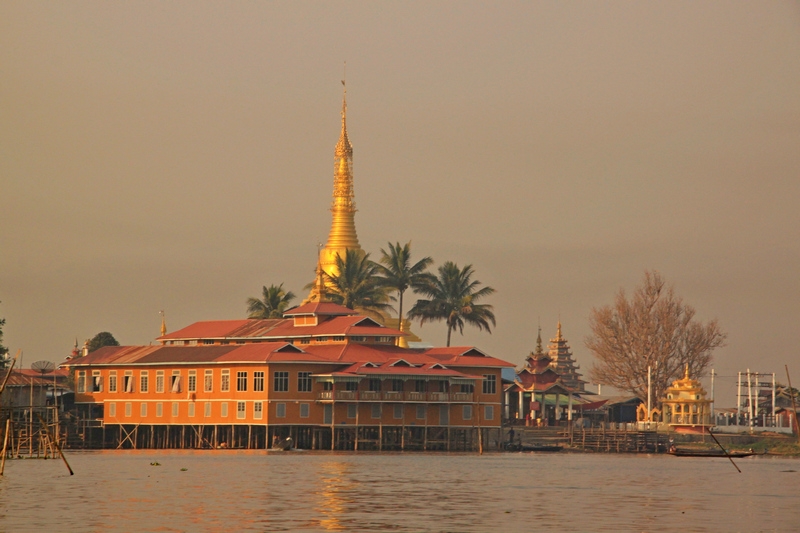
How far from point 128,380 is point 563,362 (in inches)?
2339

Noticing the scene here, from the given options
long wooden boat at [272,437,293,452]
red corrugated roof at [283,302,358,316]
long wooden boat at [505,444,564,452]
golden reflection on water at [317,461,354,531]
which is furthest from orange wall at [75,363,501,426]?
golden reflection on water at [317,461,354,531]

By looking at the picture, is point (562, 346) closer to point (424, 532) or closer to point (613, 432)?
point (613, 432)

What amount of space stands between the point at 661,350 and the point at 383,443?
116ft

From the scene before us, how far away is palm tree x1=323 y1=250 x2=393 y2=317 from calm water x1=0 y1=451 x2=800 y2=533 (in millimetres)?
36365

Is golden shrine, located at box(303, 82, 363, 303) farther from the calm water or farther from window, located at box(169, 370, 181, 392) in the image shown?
the calm water

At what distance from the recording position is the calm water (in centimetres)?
4659

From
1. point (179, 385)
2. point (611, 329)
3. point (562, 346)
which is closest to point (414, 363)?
point (179, 385)

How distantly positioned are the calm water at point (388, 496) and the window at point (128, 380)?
65.0 feet

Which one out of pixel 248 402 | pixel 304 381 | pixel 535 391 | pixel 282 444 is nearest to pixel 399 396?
pixel 304 381

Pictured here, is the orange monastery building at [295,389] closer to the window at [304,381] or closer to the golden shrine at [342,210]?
the window at [304,381]

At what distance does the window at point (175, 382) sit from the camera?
10744 centimetres

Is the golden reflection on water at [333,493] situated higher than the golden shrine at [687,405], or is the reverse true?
the golden shrine at [687,405]

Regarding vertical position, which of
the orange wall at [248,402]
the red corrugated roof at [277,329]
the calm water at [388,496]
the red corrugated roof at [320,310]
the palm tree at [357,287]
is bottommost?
the calm water at [388,496]

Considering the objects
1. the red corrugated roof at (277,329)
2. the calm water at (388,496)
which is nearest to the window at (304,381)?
the red corrugated roof at (277,329)
